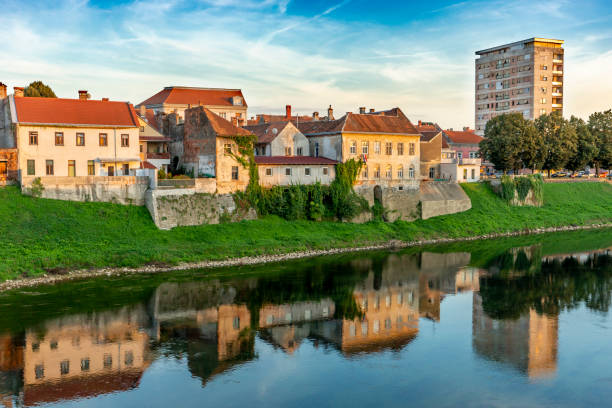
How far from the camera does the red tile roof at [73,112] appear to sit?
1599 inches

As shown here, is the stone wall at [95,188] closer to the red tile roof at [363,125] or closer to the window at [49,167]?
the window at [49,167]

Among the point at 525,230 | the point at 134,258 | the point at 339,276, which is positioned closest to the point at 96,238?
the point at 134,258

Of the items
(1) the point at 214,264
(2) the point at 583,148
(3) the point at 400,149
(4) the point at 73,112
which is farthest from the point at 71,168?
(2) the point at 583,148

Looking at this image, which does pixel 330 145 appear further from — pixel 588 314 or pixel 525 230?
pixel 588 314

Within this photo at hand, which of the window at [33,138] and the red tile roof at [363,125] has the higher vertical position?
the red tile roof at [363,125]

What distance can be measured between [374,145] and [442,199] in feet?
28.3

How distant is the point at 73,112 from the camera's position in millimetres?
42375

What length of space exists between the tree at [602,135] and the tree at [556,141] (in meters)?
5.85

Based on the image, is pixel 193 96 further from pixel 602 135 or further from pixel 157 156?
pixel 602 135

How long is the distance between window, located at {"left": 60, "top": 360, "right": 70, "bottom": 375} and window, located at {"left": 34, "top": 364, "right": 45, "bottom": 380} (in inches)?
23.7

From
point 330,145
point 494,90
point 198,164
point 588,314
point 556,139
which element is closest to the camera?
point 588,314

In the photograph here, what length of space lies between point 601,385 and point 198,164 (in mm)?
32655

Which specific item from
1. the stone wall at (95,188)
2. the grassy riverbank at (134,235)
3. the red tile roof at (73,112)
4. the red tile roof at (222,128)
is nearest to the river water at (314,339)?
the grassy riverbank at (134,235)

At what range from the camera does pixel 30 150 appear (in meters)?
40.0
